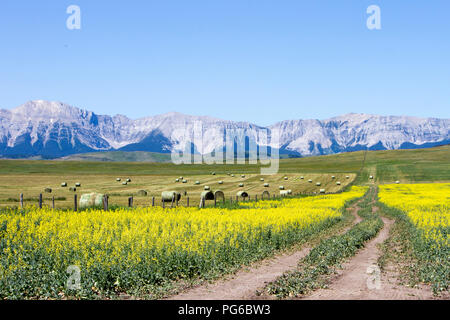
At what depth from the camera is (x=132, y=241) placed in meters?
16.2

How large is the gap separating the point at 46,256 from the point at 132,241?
3.05 m

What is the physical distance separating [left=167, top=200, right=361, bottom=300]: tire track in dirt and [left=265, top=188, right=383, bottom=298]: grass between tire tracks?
481 mm

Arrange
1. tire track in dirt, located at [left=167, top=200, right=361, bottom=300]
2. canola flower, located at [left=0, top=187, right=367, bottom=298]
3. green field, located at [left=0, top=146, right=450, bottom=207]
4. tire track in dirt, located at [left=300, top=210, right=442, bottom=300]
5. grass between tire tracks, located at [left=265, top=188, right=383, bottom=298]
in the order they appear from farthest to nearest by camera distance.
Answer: green field, located at [left=0, top=146, right=450, bottom=207] < canola flower, located at [left=0, top=187, right=367, bottom=298] < grass between tire tracks, located at [left=265, top=188, right=383, bottom=298] < tire track in dirt, located at [left=167, top=200, right=361, bottom=300] < tire track in dirt, located at [left=300, top=210, right=442, bottom=300]

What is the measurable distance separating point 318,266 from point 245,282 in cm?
299

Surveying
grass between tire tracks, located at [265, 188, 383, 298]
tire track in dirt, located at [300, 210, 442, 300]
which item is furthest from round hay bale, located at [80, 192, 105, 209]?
tire track in dirt, located at [300, 210, 442, 300]

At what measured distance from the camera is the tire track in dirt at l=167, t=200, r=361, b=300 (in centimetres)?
1205

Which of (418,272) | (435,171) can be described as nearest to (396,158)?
(435,171)

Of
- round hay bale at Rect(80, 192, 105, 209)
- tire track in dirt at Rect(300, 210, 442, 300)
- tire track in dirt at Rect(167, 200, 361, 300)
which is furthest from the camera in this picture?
round hay bale at Rect(80, 192, 105, 209)

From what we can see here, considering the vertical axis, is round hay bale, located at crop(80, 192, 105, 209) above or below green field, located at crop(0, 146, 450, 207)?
above

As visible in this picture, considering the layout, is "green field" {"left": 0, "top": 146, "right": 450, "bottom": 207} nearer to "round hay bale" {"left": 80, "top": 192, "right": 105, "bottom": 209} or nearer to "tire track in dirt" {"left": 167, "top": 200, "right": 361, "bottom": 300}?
"round hay bale" {"left": 80, "top": 192, "right": 105, "bottom": 209}

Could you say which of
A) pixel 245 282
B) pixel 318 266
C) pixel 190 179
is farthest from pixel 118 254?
pixel 190 179

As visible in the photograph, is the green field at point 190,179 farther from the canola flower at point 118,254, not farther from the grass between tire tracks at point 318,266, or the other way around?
the grass between tire tracks at point 318,266
